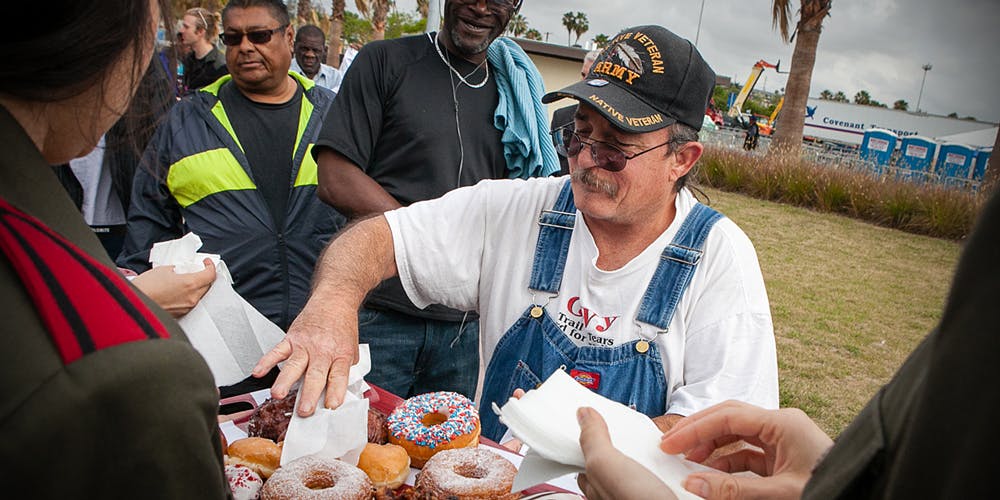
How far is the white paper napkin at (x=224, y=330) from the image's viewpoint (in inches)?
80.9

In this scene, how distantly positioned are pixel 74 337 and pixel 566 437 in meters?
0.99

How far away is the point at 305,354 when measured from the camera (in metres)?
1.81

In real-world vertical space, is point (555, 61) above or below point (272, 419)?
above

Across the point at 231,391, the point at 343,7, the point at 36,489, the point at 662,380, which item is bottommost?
the point at 231,391

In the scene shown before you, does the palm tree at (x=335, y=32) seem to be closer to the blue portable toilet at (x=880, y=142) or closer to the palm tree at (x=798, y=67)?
the palm tree at (x=798, y=67)

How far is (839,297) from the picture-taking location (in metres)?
8.97

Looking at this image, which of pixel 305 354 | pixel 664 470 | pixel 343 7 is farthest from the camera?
pixel 343 7

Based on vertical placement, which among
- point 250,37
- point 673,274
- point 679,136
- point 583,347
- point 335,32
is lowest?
point 583,347

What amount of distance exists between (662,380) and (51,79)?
1.77 meters

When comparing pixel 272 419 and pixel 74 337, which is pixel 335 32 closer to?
pixel 272 419

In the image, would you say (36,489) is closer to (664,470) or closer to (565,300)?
(664,470)

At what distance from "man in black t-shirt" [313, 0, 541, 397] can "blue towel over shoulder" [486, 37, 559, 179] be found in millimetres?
92

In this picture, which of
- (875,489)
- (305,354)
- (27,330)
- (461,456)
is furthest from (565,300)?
(27,330)

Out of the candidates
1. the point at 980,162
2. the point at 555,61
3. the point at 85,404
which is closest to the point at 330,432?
the point at 85,404
